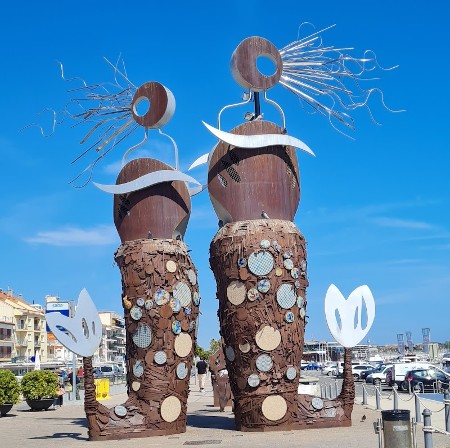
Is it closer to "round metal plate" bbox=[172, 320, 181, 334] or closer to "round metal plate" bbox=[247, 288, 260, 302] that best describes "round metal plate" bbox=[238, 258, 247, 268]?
"round metal plate" bbox=[247, 288, 260, 302]

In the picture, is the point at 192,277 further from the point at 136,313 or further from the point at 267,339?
the point at 267,339

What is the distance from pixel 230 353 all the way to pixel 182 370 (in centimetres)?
105

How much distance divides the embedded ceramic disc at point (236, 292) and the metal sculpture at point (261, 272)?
19 millimetres

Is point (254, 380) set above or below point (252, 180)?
below

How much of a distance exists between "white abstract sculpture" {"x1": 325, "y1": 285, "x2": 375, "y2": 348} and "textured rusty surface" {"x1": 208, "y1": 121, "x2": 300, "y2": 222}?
5.92 ft

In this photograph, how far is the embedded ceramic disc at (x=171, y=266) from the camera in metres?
13.7

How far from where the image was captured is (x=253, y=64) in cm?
1436

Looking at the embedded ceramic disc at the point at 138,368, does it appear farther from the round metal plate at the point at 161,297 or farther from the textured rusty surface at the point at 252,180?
the textured rusty surface at the point at 252,180

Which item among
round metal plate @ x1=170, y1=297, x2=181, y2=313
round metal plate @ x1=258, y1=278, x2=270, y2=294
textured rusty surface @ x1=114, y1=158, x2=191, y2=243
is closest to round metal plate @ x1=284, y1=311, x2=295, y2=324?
round metal plate @ x1=258, y1=278, x2=270, y2=294

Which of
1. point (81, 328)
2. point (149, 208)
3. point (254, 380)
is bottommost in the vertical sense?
point (254, 380)

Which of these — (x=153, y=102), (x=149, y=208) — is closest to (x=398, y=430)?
(x=149, y=208)

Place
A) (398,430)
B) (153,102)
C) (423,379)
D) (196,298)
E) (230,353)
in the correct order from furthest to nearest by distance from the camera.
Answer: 1. (423,379)
2. (153,102)
3. (196,298)
4. (230,353)
5. (398,430)

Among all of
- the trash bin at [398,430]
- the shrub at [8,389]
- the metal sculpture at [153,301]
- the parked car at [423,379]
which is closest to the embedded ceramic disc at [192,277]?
the metal sculpture at [153,301]

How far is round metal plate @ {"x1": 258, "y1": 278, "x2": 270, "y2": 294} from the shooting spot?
1298cm
